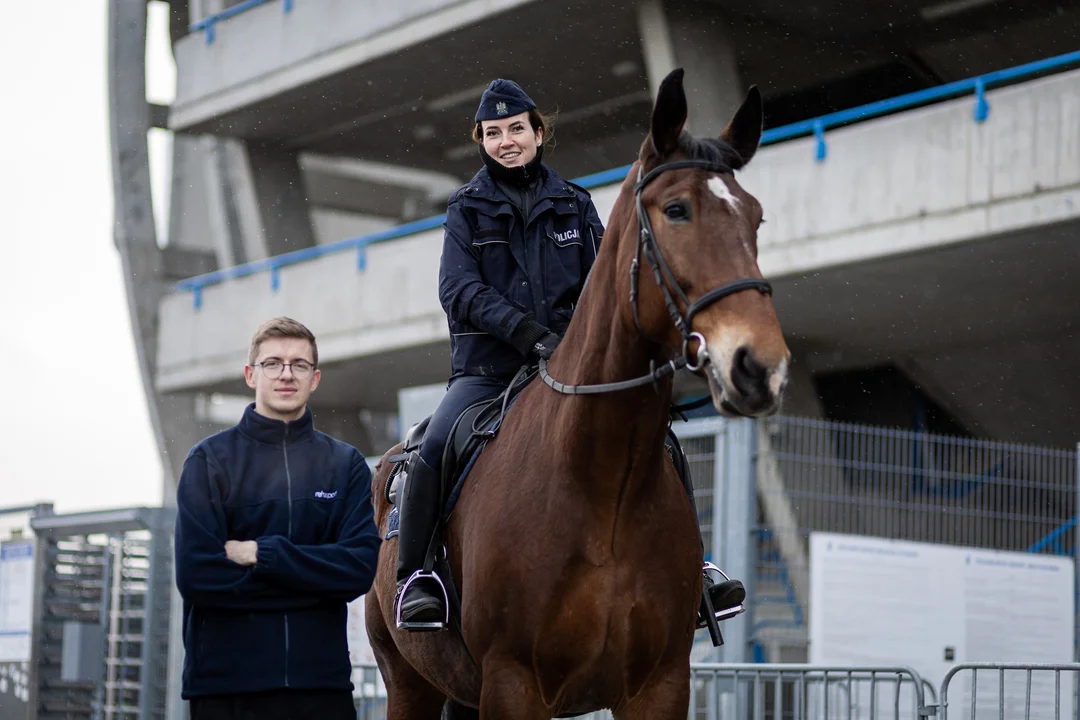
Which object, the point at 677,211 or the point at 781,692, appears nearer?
the point at 677,211

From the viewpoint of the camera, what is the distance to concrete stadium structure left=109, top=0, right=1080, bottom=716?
1585 centimetres

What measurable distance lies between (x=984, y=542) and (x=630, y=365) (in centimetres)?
884

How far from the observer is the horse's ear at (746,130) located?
15.6ft

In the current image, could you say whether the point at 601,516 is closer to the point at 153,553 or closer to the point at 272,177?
the point at 153,553

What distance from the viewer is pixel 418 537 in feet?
18.1

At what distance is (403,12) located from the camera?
2294 centimetres

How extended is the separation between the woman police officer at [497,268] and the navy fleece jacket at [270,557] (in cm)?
82

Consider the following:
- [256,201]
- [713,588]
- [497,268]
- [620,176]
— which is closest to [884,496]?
[713,588]

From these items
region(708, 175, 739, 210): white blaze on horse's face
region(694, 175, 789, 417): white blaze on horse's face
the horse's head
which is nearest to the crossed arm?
the horse's head

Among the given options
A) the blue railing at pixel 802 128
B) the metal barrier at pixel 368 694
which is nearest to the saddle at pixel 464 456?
the metal barrier at pixel 368 694

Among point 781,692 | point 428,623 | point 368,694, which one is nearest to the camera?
point 428,623

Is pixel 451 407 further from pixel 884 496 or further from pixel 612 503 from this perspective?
pixel 884 496

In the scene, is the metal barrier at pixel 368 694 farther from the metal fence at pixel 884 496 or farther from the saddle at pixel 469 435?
the saddle at pixel 469 435

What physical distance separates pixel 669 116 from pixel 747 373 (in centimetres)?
102
